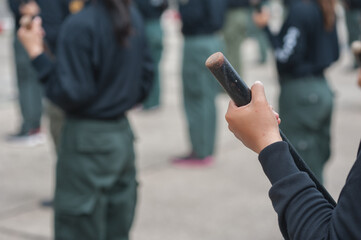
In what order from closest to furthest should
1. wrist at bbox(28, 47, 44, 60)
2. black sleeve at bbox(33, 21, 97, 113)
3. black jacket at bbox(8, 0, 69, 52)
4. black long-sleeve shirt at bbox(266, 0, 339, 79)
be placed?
1. black sleeve at bbox(33, 21, 97, 113)
2. wrist at bbox(28, 47, 44, 60)
3. black long-sleeve shirt at bbox(266, 0, 339, 79)
4. black jacket at bbox(8, 0, 69, 52)

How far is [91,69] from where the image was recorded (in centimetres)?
329

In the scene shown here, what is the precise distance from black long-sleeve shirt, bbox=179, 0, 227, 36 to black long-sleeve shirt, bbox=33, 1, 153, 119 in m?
2.88

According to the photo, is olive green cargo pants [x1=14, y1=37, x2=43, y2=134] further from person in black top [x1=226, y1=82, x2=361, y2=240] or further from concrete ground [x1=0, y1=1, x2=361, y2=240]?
person in black top [x1=226, y1=82, x2=361, y2=240]

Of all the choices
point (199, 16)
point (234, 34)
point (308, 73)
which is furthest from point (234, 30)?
point (308, 73)

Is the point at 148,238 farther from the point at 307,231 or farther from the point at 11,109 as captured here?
the point at 11,109

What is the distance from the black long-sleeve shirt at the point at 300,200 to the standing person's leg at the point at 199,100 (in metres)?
4.52

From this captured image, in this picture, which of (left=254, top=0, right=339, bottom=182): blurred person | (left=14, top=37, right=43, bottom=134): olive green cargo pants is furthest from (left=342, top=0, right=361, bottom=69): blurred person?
(left=254, top=0, right=339, bottom=182): blurred person

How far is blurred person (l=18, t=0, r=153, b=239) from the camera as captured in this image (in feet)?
10.7

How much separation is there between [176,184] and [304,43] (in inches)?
71.6

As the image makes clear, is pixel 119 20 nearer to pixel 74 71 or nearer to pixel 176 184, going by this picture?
pixel 74 71

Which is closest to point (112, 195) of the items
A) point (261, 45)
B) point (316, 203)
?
point (316, 203)

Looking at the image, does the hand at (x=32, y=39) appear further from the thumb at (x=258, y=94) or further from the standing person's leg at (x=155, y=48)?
the standing person's leg at (x=155, y=48)

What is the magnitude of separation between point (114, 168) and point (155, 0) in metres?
5.08

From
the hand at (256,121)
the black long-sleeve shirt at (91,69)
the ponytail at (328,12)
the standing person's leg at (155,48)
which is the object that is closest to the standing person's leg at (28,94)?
the standing person's leg at (155,48)
